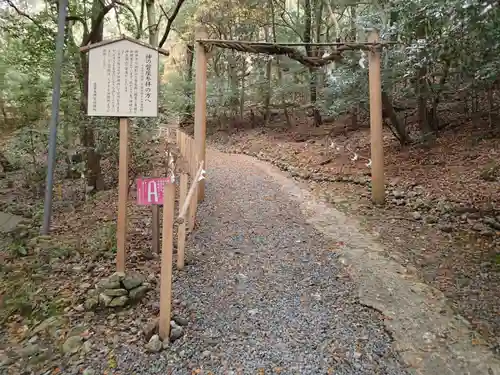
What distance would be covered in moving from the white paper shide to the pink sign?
0.71m

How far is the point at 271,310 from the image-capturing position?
323cm

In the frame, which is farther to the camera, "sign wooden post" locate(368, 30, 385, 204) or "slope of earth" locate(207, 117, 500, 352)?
"sign wooden post" locate(368, 30, 385, 204)

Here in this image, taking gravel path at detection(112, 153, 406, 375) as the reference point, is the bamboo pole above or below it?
above

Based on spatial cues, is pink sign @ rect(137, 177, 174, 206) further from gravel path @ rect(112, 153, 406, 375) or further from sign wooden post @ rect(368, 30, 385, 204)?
sign wooden post @ rect(368, 30, 385, 204)

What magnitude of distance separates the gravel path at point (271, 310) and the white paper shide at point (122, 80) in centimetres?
191

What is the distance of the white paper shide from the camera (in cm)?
365

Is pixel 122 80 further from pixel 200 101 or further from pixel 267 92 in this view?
pixel 267 92

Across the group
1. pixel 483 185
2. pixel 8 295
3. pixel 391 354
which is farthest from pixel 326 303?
pixel 483 185

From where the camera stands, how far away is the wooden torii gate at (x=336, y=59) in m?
6.04

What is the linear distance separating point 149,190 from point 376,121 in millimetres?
4343

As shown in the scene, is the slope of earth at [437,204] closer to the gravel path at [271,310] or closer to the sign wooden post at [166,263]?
the gravel path at [271,310]

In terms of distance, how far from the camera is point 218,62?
66.3ft

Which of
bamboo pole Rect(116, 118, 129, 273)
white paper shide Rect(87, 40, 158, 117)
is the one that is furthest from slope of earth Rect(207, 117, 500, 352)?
white paper shide Rect(87, 40, 158, 117)

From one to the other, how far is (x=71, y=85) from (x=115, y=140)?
1405 millimetres
